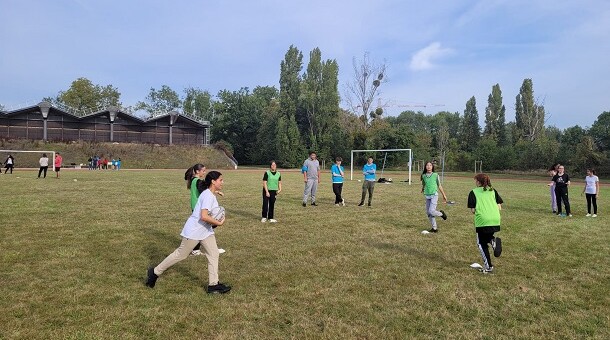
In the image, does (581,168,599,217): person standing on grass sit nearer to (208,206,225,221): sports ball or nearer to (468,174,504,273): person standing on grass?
(468,174,504,273): person standing on grass

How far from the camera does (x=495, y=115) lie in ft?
226

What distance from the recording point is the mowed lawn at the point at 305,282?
4492 mm

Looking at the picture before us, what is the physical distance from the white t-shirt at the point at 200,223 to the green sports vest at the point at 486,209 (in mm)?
4173

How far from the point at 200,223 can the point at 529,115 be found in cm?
6870

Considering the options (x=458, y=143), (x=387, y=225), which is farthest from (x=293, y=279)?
(x=458, y=143)

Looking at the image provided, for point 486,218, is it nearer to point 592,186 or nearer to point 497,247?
point 497,247

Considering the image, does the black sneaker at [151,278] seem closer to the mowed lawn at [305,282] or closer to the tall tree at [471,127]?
the mowed lawn at [305,282]

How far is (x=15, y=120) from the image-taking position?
188 feet

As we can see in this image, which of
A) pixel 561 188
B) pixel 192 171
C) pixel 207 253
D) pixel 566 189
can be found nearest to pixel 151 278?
pixel 207 253

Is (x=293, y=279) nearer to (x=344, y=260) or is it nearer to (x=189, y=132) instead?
(x=344, y=260)

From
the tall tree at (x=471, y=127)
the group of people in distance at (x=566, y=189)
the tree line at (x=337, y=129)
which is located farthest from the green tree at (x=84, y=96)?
the group of people in distance at (x=566, y=189)

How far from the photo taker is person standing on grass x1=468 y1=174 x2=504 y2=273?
258 inches

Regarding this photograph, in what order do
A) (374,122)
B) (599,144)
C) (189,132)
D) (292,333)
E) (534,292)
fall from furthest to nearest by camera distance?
1. (189,132)
2. (374,122)
3. (599,144)
4. (534,292)
5. (292,333)

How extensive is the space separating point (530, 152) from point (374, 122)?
20401mm
